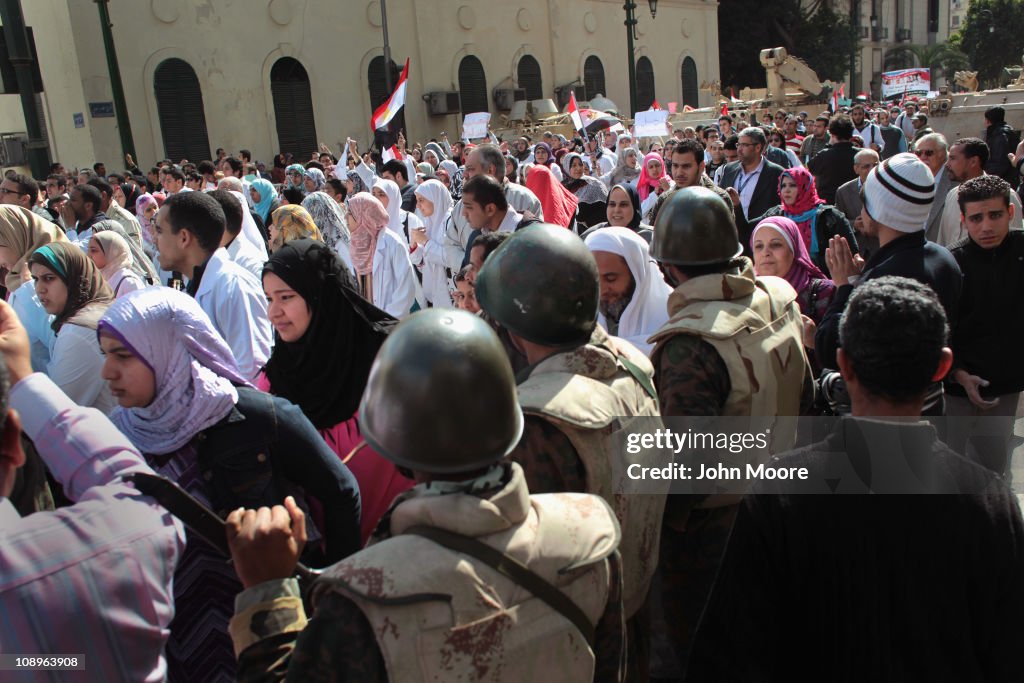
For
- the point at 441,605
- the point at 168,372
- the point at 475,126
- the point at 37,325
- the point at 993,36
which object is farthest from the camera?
the point at 993,36

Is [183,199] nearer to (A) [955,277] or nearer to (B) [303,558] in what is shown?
(B) [303,558]

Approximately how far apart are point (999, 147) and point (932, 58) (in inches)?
2265

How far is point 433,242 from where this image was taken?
22.5ft

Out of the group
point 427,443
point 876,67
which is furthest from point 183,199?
point 876,67

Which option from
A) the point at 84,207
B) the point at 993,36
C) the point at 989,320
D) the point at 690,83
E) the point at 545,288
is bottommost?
the point at 989,320

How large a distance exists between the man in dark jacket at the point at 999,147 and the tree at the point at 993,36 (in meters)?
50.2

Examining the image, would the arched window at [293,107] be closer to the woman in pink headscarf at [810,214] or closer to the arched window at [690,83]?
the arched window at [690,83]

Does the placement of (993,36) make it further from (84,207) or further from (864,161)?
(84,207)

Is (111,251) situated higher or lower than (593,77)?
lower

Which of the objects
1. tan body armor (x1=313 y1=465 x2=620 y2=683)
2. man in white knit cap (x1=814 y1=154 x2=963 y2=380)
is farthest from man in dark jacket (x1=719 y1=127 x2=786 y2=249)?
tan body armor (x1=313 y1=465 x2=620 y2=683)

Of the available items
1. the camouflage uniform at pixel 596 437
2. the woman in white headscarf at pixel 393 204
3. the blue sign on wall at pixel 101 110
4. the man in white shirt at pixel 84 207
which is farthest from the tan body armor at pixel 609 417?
the blue sign on wall at pixel 101 110

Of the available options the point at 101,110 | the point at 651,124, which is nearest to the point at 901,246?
the point at 651,124

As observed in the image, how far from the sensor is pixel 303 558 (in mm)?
2328

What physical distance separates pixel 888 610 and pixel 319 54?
26719mm
